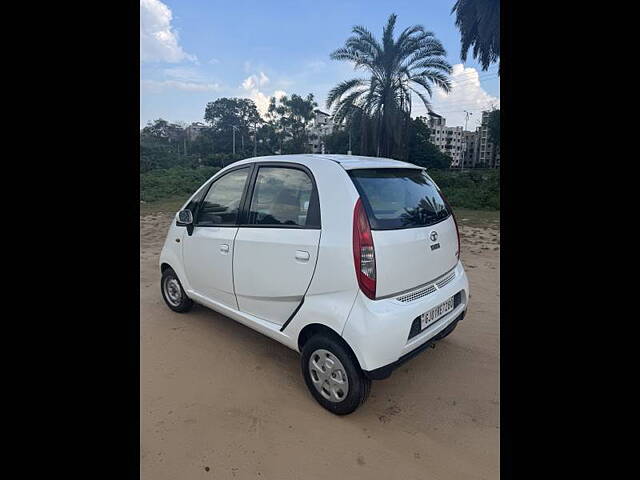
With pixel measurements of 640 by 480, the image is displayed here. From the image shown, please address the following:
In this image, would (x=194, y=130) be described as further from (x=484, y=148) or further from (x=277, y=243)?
(x=277, y=243)

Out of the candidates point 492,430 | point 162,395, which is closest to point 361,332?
point 492,430

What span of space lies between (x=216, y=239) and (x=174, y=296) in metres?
1.25

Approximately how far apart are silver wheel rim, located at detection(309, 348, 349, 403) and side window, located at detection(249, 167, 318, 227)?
Result: 0.86 metres

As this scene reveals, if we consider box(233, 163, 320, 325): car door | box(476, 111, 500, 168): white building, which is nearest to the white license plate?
box(233, 163, 320, 325): car door

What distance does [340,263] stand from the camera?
2.12 meters

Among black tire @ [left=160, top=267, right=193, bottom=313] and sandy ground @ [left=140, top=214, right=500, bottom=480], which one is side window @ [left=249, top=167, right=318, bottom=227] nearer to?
sandy ground @ [left=140, top=214, right=500, bottom=480]

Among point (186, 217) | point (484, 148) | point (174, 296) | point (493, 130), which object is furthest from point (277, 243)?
point (484, 148)

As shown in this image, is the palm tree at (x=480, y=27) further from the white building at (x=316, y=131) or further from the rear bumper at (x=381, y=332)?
the rear bumper at (x=381, y=332)

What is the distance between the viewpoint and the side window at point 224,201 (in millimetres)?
2949

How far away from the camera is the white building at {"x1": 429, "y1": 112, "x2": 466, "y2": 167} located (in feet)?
81.1

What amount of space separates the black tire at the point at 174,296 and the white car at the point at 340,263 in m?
0.85
